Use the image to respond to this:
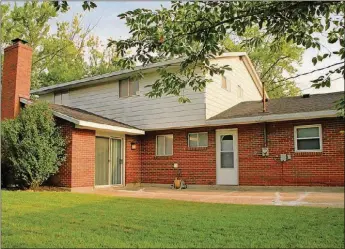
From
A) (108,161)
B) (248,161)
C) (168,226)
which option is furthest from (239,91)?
(168,226)

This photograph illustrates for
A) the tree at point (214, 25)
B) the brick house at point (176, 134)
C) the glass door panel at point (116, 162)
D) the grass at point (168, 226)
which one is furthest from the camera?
the glass door panel at point (116, 162)

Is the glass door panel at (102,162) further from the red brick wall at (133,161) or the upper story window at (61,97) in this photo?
the upper story window at (61,97)

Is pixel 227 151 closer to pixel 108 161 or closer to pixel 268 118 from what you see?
pixel 268 118

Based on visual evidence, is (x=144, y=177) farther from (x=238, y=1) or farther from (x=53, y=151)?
(x=238, y=1)

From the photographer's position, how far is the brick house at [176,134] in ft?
31.4

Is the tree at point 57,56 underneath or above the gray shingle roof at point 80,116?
above

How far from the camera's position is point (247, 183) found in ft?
35.5

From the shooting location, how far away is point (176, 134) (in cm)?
1217

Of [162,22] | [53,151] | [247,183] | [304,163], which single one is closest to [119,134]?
[53,151]

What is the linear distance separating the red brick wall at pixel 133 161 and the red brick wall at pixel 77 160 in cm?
191

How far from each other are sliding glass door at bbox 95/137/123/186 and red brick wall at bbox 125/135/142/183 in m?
0.27

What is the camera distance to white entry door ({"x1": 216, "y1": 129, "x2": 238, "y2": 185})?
36.7ft

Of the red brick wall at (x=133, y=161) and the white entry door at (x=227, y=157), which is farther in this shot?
the red brick wall at (x=133, y=161)

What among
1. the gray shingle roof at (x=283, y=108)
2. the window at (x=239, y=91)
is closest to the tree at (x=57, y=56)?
the window at (x=239, y=91)
